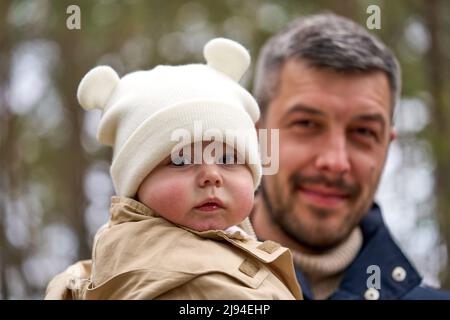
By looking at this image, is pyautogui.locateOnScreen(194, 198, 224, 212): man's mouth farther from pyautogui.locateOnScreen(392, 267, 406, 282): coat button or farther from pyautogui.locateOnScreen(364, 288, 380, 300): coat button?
pyautogui.locateOnScreen(392, 267, 406, 282): coat button

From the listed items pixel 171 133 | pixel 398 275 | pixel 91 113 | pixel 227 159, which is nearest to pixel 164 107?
pixel 171 133

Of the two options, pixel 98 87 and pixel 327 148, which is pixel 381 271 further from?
pixel 98 87

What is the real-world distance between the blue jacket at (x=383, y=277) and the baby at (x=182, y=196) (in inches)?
46.6

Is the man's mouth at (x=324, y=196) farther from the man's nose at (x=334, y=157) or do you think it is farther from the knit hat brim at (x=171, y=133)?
the knit hat brim at (x=171, y=133)

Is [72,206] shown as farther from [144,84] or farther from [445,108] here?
[144,84]

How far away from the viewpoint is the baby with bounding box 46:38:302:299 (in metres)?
1.48

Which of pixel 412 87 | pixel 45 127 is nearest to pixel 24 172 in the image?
pixel 45 127

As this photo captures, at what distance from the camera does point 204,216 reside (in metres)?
1.58

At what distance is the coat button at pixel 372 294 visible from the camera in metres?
2.73

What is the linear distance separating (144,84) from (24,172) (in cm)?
627

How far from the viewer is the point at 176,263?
1471mm

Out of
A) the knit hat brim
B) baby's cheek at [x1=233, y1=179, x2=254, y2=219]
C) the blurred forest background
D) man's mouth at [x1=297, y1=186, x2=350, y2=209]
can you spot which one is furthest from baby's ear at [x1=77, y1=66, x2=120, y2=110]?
the blurred forest background

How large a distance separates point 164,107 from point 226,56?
246 mm

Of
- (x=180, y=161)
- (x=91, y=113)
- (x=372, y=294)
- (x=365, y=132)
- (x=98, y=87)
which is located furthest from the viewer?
(x=91, y=113)
